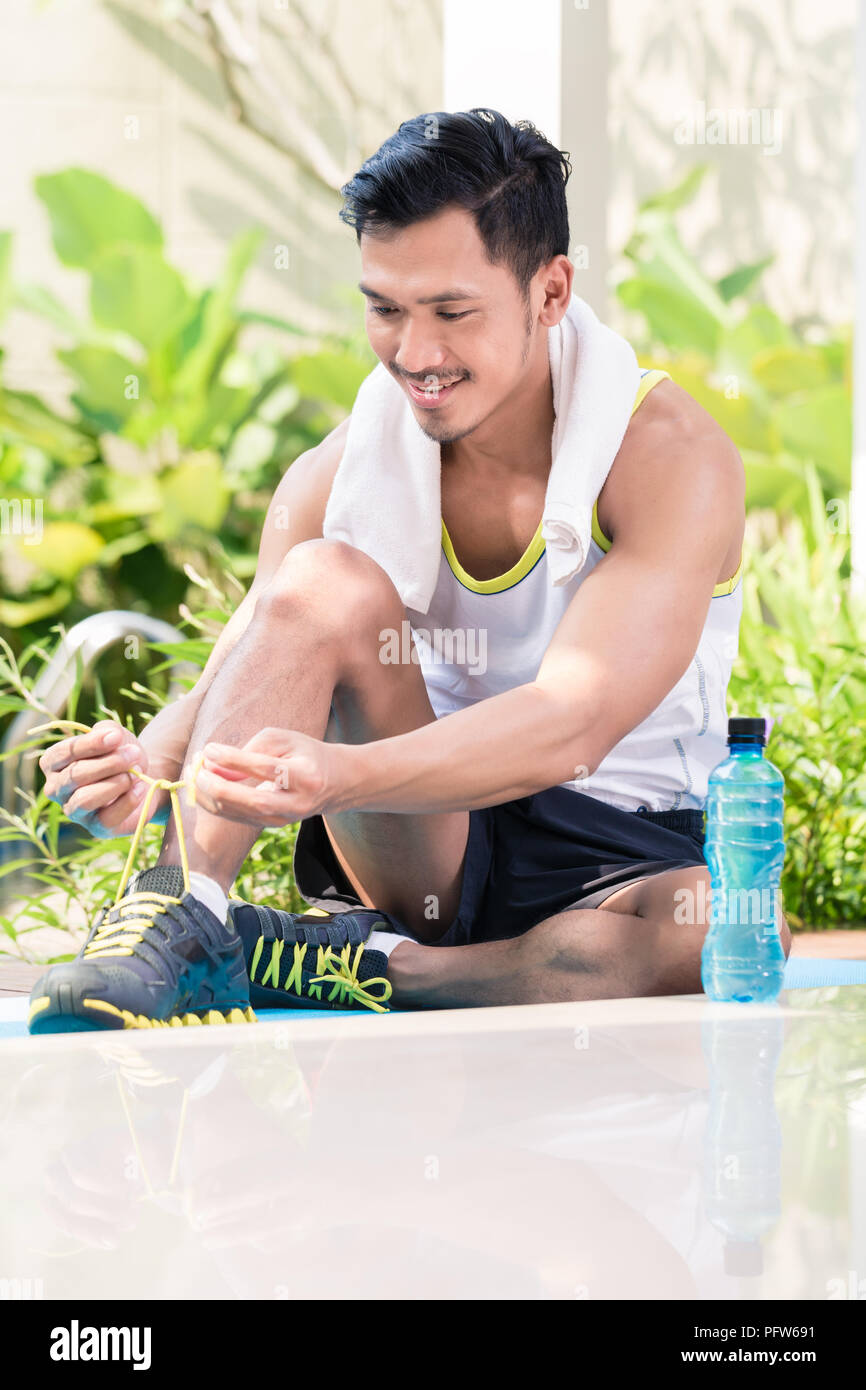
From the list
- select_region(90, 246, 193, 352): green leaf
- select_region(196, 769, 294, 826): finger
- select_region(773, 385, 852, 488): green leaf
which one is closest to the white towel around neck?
select_region(196, 769, 294, 826): finger

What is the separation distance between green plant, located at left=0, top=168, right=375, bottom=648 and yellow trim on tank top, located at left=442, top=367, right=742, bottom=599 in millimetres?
2902

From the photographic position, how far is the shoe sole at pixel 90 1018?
1.70m

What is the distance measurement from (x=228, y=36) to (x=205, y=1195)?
534 centimetres

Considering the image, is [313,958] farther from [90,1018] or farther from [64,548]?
[64,548]

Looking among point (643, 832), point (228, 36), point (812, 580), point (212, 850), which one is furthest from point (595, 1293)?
point (228, 36)

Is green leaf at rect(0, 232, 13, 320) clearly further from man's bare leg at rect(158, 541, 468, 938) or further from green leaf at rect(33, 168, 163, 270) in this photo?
man's bare leg at rect(158, 541, 468, 938)

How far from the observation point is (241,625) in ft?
7.06

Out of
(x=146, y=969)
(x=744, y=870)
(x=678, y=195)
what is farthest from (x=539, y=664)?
(x=678, y=195)

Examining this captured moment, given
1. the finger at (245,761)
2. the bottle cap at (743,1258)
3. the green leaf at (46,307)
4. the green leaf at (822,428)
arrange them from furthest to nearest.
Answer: the green leaf at (46,307)
the green leaf at (822,428)
the finger at (245,761)
the bottle cap at (743,1258)

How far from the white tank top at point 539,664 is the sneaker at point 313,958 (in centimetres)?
35

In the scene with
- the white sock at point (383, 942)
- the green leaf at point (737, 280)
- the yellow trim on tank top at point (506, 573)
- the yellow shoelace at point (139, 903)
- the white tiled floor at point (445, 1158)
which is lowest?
the white tiled floor at point (445, 1158)

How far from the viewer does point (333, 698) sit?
197 centimetres

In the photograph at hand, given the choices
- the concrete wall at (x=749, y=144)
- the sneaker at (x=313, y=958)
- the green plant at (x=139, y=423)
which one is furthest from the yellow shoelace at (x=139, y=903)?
the concrete wall at (x=749, y=144)

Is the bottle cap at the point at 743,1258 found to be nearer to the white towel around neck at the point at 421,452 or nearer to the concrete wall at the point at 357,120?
the white towel around neck at the point at 421,452
